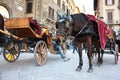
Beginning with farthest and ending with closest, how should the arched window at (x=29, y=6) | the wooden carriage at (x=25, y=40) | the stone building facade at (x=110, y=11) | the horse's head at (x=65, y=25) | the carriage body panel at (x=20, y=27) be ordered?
the stone building facade at (x=110, y=11) → the arched window at (x=29, y=6) → the wooden carriage at (x=25, y=40) → the carriage body panel at (x=20, y=27) → the horse's head at (x=65, y=25)

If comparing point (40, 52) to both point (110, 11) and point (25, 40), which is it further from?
point (110, 11)

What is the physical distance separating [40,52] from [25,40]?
0.66 m

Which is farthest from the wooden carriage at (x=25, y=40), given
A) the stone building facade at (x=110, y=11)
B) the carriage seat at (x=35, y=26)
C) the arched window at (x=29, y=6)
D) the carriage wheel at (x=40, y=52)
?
the stone building facade at (x=110, y=11)

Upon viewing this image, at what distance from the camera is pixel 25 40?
7.31 m

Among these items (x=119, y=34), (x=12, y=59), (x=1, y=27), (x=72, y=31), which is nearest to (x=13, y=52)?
(x=12, y=59)

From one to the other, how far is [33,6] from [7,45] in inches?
842

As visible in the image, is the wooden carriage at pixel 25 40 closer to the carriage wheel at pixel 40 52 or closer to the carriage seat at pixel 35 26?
the carriage wheel at pixel 40 52

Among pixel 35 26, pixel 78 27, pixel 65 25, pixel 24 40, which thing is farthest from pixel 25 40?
pixel 78 27

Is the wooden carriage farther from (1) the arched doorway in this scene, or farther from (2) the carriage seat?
(1) the arched doorway

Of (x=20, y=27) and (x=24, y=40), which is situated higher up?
(x=20, y=27)

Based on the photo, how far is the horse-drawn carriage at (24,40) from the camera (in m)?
6.82

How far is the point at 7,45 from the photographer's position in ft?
22.6

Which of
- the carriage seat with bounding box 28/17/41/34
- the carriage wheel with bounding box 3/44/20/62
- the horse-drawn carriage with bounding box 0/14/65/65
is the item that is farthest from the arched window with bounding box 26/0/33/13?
the carriage seat with bounding box 28/17/41/34

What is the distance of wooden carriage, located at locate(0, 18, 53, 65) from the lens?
22.6 ft
